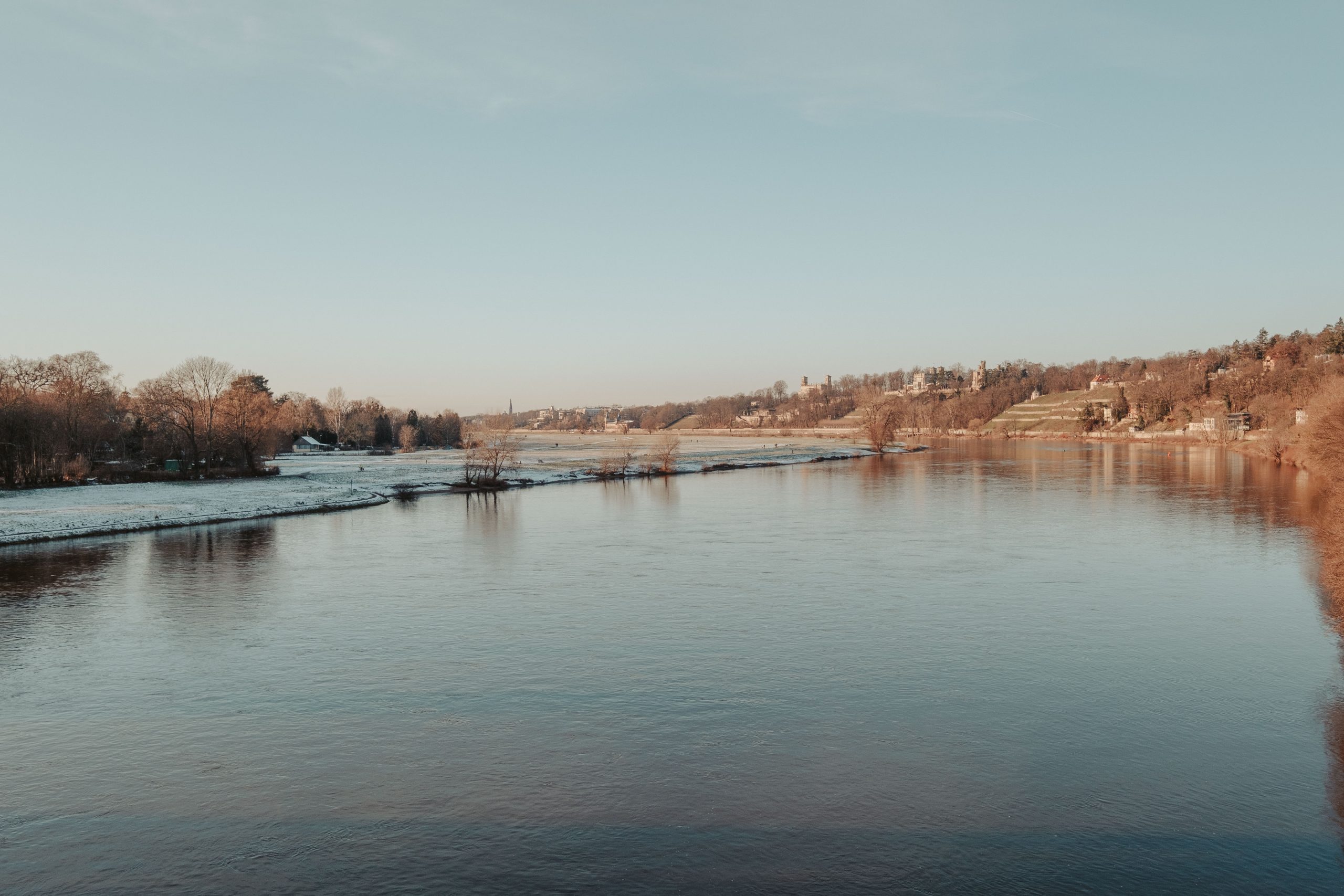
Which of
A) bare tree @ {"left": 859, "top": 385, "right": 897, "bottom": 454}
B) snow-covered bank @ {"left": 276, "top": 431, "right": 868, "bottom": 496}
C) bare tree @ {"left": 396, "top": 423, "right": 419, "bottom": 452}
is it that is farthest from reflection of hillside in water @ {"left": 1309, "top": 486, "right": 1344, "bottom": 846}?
bare tree @ {"left": 396, "top": 423, "right": 419, "bottom": 452}

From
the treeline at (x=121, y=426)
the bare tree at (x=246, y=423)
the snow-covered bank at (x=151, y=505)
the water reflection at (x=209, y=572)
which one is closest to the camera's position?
the water reflection at (x=209, y=572)

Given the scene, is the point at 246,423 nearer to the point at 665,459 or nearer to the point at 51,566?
the point at 665,459

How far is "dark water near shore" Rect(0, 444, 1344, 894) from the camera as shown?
7.62 m

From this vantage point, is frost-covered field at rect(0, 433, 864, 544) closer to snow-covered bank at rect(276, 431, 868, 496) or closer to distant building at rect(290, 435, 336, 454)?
snow-covered bank at rect(276, 431, 868, 496)

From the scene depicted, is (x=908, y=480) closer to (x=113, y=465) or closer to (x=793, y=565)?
(x=793, y=565)

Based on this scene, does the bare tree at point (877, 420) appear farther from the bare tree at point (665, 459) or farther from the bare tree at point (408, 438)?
the bare tree at point (408, 438)

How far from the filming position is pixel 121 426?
6219cm

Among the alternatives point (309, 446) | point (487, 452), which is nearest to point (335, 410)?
point (309, 446)

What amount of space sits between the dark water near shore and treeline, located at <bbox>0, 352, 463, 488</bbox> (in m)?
28.2

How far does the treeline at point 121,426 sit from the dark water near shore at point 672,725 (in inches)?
1110

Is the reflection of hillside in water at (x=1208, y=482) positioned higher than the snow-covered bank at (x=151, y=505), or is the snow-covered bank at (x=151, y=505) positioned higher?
the snow-covered bank at (x=151, y=505)

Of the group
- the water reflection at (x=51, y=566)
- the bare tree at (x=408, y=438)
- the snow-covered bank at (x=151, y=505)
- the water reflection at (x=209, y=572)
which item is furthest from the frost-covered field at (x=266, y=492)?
the bare tree at (x=408, y=438)

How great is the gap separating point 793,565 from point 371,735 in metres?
14.1

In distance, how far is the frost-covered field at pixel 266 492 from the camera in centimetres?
3170
